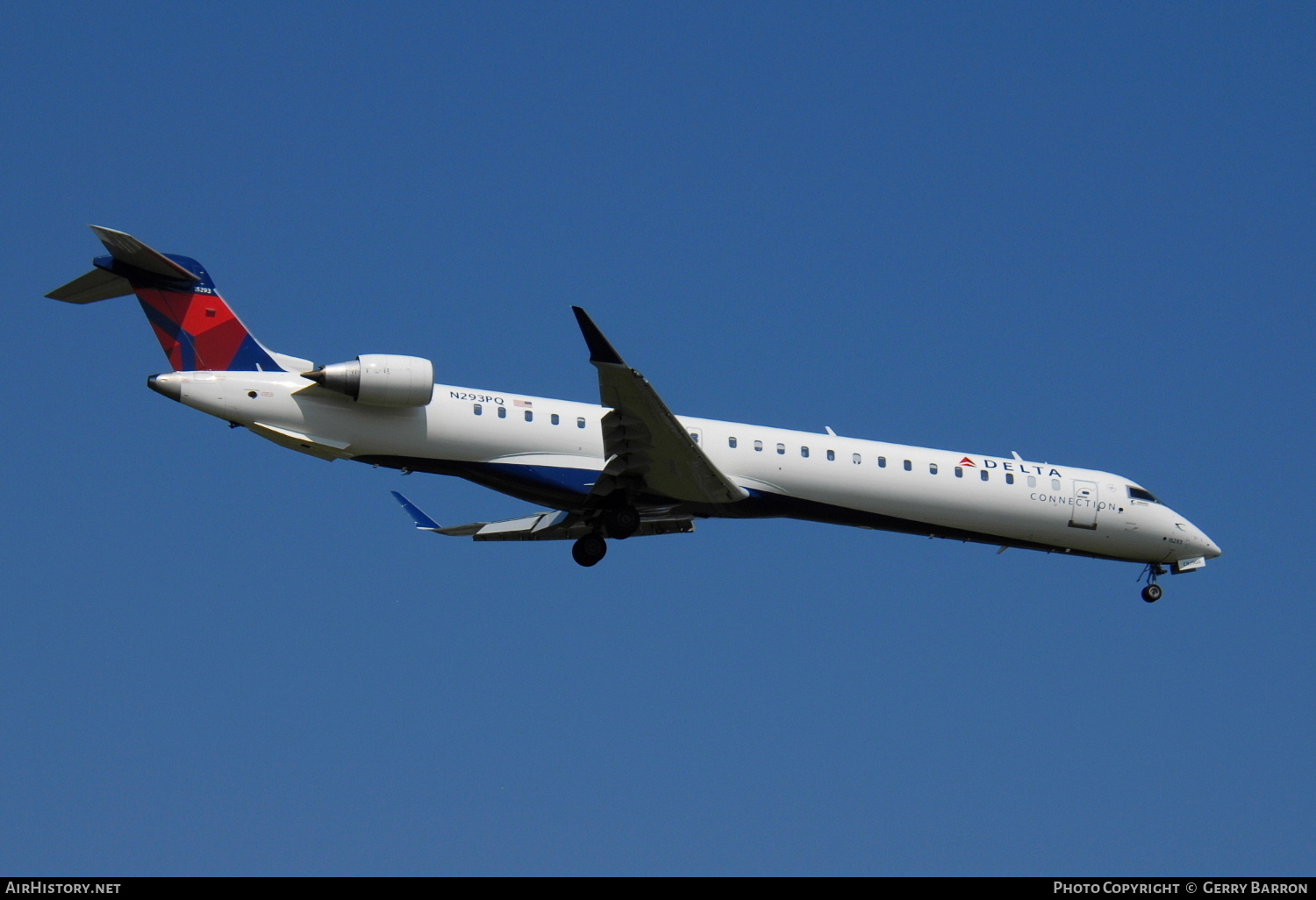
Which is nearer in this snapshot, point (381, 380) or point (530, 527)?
point (381, 380)

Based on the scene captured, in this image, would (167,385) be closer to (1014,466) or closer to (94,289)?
(94,289)

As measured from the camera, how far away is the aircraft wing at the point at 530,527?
25.6 meters

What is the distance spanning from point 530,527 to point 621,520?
143 inches

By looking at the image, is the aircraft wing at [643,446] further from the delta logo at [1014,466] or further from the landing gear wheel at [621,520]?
the delta logo at [1014,466]

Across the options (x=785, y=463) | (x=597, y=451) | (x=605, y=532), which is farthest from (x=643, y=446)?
(x=785, y=463)

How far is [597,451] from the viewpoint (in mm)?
23016

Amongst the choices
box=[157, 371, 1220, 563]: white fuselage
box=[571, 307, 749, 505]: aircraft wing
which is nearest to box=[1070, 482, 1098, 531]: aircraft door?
box=[157, 371, 1220, 563]: white fuselage

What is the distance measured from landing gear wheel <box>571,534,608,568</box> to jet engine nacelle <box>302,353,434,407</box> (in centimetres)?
415

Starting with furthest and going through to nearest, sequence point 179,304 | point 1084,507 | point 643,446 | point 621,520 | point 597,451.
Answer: point 1084,507 → point 621,520 → point 597,451 → point 643,446 → point 179,304

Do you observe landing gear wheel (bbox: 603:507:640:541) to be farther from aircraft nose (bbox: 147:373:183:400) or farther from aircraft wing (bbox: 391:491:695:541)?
aircraft nose (bbox: 147:373:183:400)

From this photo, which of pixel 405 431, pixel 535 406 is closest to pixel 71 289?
pixel 405 431

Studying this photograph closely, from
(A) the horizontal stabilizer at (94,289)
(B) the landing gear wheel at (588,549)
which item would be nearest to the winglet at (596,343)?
(B) the landing gear wheel at (588,549)
